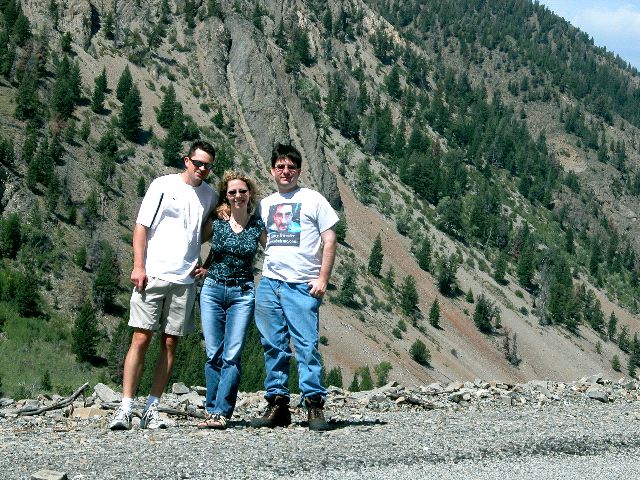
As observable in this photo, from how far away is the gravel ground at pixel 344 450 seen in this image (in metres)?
7.02

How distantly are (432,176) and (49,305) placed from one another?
7831 centimetres

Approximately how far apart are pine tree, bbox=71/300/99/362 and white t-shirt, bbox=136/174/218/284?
46.1 meters

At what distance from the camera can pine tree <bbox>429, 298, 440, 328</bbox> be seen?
9312cm

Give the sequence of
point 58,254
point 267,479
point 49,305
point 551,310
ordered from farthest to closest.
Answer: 1. point 551,310
2. point 58,254
3. point 49,305
4. point 267,479

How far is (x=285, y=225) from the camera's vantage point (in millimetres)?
9211

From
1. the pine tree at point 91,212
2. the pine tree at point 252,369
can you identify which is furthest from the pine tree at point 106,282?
the pine tree at point 252,369

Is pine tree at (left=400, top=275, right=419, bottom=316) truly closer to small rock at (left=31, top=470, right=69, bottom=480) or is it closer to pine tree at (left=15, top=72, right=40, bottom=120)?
pine tree at (left=15, top=72, right=40, bottom=120)

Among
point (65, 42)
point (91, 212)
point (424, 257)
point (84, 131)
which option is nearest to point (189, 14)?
point (65, 42)

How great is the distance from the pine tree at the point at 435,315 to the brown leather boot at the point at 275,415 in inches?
3333

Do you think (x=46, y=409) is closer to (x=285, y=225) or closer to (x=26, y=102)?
(x=285, y=225)

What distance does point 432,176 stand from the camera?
126562 millimetres

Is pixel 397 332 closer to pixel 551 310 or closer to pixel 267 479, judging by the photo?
pixel 551 310

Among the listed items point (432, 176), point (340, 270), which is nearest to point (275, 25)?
point (432, 176)

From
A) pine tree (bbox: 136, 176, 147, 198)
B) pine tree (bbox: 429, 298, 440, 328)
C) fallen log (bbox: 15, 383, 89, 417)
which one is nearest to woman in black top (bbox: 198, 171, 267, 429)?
fallen log (bbox: 15, 383, 89, 417)
